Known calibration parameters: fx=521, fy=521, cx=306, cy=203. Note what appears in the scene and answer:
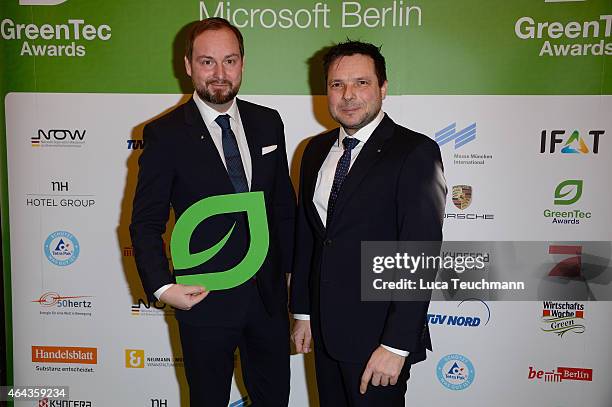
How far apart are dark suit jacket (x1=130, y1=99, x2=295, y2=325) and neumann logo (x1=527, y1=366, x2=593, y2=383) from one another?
67.2 inches

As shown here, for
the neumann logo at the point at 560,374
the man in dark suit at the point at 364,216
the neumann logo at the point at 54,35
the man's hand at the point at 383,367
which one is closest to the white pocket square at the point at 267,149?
the man in dark suit at the point at 364,216

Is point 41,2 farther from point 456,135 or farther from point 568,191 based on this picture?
point 568,191

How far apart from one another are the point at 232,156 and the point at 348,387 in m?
0.96

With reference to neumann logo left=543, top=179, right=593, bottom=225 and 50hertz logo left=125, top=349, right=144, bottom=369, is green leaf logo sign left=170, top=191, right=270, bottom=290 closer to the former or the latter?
50hertz logo left=125, top=349, right=144, bottom=369

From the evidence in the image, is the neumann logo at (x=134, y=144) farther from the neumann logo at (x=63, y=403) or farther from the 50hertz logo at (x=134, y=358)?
the neumann logo at (x=63, y=403)

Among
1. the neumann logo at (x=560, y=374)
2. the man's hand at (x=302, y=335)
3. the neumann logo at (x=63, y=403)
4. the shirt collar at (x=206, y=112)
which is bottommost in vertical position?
the neumann logo at (x=63, y=403)

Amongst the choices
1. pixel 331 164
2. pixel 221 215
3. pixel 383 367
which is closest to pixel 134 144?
pixel 221 215

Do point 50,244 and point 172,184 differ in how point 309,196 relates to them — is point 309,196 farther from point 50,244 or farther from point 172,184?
point 50,244

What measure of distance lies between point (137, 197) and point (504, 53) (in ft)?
6.50

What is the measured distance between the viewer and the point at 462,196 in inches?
112

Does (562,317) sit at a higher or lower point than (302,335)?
lower

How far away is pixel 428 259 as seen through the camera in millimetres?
1730

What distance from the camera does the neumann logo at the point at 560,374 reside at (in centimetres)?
290

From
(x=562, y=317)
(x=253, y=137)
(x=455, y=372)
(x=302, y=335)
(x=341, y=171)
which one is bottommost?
(x=455, y=372)
